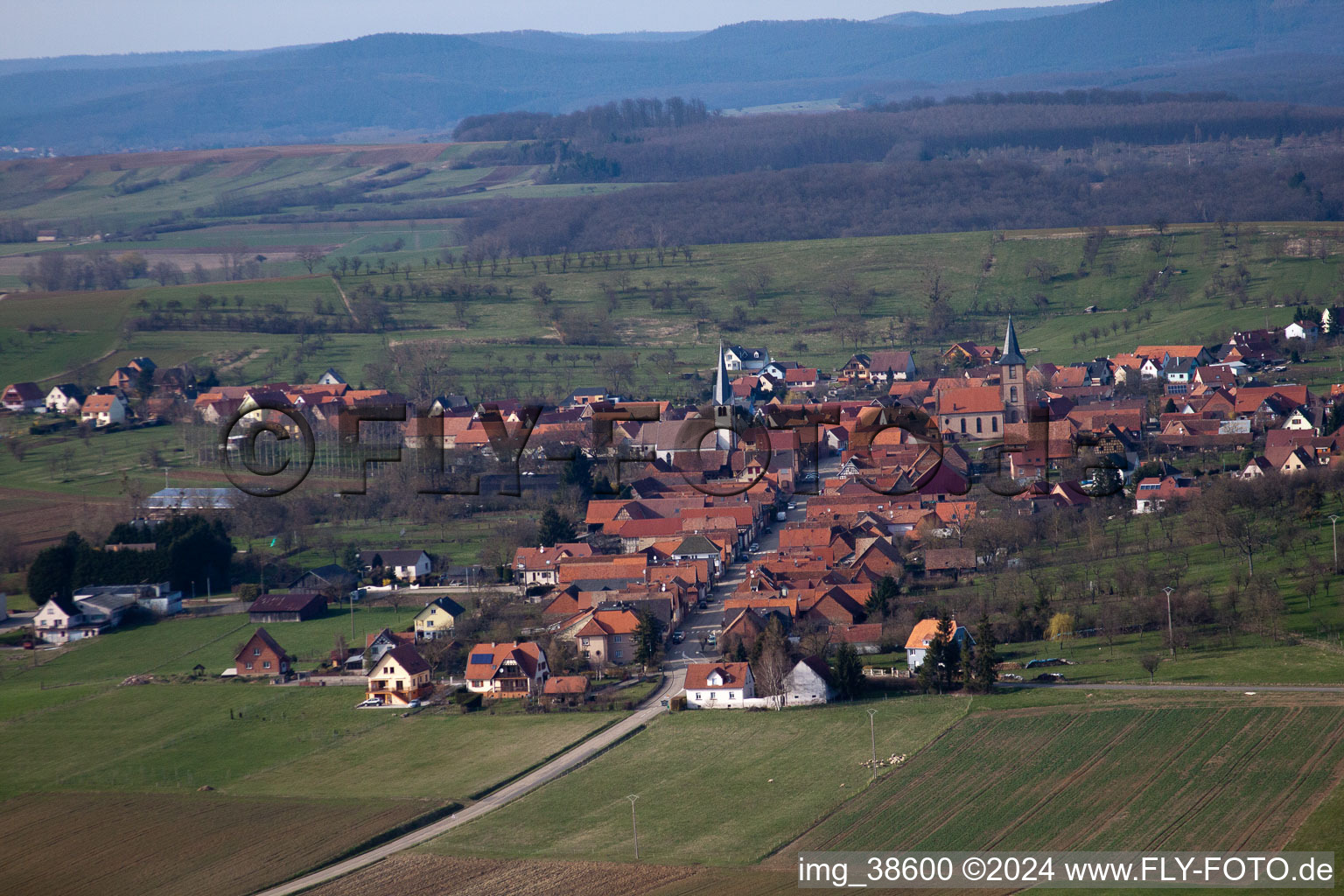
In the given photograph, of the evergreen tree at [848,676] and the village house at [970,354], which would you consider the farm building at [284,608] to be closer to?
the evergreen tree at [848,676]

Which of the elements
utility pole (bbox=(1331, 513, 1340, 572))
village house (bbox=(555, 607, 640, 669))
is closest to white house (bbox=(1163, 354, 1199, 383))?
utility pole (bbox=(1331, 513, 1340, 572))

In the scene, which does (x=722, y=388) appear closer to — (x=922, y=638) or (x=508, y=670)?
(x=922, y=638)

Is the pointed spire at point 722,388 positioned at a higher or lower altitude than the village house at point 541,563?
higher

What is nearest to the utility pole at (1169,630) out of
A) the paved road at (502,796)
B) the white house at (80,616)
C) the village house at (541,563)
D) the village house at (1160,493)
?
the village house at (1160,493)

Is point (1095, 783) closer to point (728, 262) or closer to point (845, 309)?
point (845, 309)

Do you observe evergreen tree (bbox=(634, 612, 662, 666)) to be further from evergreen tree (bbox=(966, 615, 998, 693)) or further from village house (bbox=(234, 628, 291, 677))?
village house (bbox=(234, 628, 291, 677))

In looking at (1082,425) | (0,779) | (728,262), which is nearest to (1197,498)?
(1082,425)
